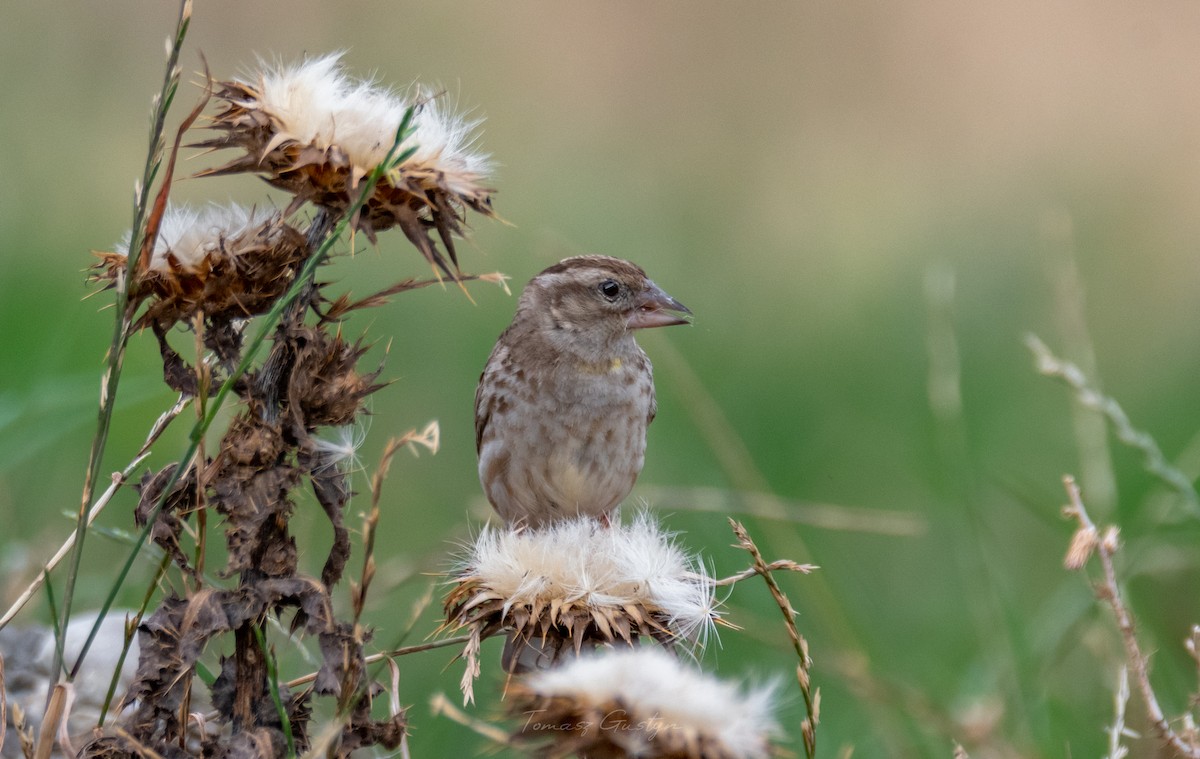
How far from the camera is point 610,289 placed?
4.36 m

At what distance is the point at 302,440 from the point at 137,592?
8.17 feet

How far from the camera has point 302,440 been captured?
2076mm

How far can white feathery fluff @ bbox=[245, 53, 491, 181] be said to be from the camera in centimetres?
212

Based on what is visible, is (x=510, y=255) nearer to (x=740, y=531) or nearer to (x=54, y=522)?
(x=54, y=522)

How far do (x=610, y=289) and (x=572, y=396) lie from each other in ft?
1.11

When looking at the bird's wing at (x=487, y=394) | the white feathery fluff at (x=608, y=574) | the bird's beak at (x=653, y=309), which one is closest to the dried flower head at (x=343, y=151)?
the white feathery fluff at (x=608, y=574)

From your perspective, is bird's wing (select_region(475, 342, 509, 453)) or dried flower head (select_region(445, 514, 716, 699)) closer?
dried flower head (select_region(445, 514, 716, 699))

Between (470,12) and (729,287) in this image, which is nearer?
(729,287)

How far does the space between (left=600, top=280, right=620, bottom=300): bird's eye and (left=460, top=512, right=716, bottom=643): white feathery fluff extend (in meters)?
1.89

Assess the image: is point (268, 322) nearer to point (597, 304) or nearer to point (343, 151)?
point (343, 151)

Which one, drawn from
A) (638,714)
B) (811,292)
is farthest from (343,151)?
(811,292)

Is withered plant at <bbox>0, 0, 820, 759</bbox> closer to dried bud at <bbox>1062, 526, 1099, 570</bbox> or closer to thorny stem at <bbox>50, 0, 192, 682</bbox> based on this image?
thorny stem at <bbox>50, 0, 192, 682</bbox>

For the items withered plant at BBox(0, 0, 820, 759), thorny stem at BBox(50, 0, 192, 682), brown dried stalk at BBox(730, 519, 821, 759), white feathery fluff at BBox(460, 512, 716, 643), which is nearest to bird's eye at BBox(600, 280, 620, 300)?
A: white feathery fluff at BBox(460, 512, 716, 643)

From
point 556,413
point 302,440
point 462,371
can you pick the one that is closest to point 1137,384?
point 462,371
